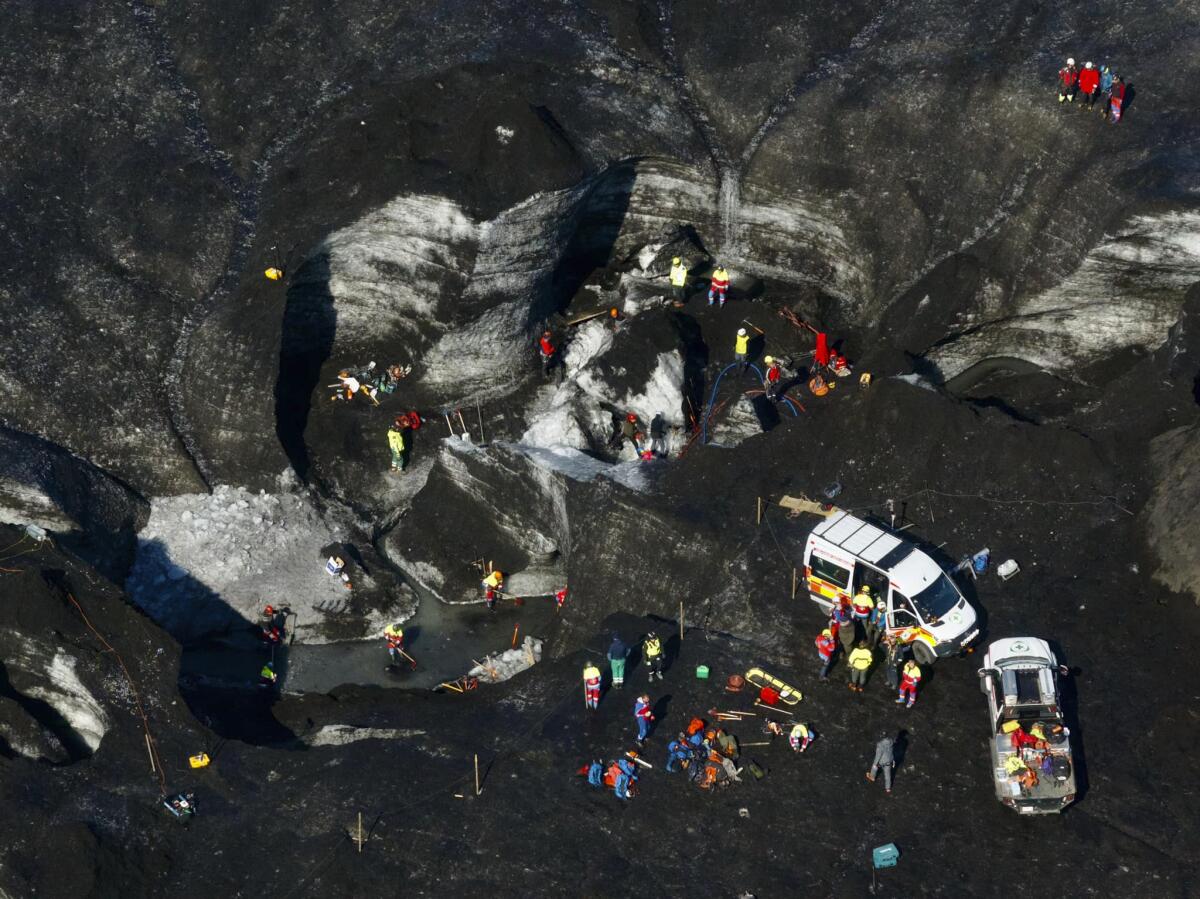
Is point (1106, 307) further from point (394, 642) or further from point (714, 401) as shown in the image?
point (394, 642)

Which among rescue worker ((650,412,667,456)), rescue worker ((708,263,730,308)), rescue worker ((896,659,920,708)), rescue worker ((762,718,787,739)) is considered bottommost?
rescue worker ((762,718,787,739))

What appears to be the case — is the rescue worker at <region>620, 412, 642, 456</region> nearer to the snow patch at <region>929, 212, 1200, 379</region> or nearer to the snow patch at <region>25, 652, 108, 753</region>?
the snow patch at <region>929, 212, 1200, 379</region>

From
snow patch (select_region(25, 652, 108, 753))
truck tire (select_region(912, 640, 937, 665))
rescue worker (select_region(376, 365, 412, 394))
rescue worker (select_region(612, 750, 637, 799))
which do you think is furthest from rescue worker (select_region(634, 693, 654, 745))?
rescue worker (select_region(376, 365, 412, 394))

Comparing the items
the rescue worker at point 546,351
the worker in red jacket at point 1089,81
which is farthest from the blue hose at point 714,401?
the worker in red jacket at point 1089,81

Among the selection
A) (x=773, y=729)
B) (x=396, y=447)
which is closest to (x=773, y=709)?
(x=773, y=729)

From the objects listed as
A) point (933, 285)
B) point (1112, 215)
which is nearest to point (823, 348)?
point (933, 285)

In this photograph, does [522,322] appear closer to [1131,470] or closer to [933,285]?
[933,285]
